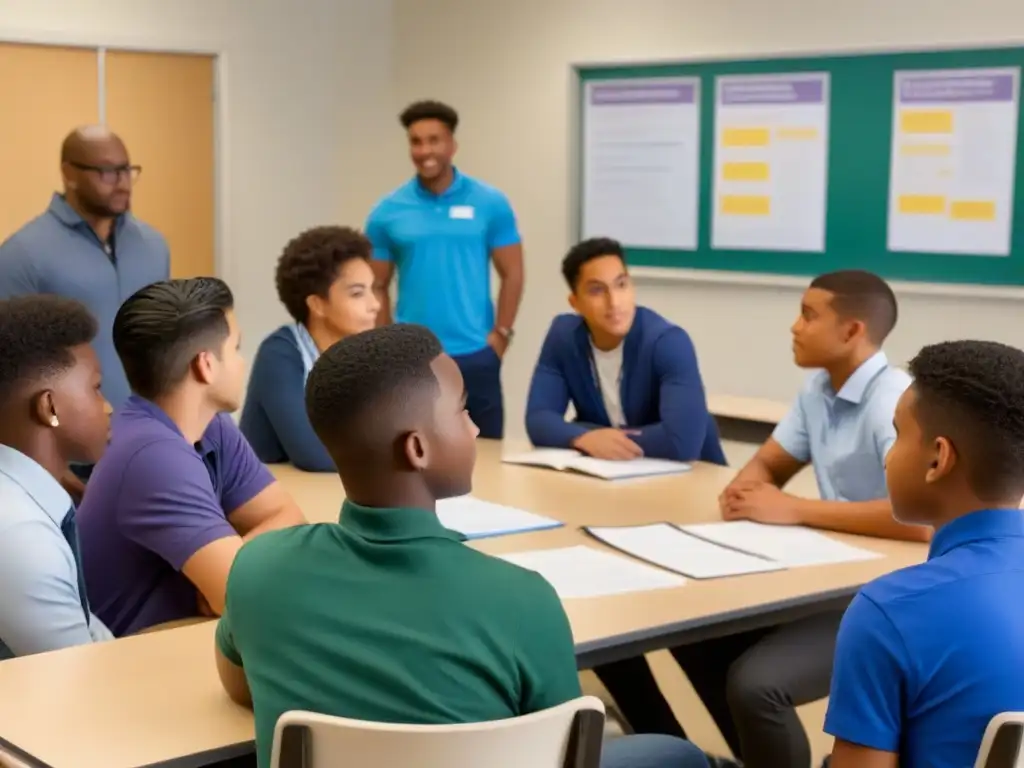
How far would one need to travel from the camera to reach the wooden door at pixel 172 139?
19.0 ft

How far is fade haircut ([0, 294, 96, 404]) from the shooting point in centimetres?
217

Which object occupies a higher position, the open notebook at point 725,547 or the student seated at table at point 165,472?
the student seated at table at point 165,472

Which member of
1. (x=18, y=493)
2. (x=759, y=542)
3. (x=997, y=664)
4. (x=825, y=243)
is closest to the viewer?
(x=997, y=664)

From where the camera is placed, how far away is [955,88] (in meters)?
4.84

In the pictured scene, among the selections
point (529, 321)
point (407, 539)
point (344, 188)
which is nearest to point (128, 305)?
point (407, 539)

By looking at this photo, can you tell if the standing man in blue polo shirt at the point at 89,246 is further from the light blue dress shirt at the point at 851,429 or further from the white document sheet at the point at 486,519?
the light blue dress shirt at the point at 851,429

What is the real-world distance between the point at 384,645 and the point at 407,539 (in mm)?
130

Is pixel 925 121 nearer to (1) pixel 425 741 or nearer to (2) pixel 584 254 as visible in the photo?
(2) pixel 584 254

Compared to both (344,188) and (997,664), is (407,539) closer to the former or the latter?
(997,664)

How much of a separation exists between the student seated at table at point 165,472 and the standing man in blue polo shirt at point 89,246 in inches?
64.6

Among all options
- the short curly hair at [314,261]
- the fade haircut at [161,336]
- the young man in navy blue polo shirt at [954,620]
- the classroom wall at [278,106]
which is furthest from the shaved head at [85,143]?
the young man in navy blue polo shirt at [954,620]

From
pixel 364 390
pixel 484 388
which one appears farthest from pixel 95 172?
pixel 364 390

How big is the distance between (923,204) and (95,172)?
2877 mm

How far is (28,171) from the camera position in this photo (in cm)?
551
